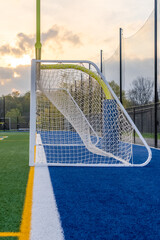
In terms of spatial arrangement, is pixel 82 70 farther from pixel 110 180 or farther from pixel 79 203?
pixel 79 203

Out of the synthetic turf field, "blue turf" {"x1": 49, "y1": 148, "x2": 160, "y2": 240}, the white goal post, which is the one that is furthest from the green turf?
the white goal post

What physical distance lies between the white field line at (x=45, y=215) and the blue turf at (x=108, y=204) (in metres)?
0.06

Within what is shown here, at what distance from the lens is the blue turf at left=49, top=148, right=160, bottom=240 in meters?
2.14

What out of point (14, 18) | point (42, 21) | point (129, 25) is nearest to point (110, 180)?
point (42, 21)

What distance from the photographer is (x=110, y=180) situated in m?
4.08

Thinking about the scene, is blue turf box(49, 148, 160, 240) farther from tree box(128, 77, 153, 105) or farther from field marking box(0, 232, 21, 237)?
tree box(128, 77, 153, 105)

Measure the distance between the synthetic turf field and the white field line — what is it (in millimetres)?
58

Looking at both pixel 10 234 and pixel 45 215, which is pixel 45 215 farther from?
pixel 10 234

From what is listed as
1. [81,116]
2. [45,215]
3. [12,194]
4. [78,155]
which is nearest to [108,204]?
[45,215]

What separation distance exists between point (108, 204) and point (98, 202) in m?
0.12

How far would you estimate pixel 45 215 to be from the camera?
8.22 ft

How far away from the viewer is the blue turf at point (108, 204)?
2.14 meters

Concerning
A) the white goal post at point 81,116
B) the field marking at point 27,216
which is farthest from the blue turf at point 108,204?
the white goal post at point 81,116

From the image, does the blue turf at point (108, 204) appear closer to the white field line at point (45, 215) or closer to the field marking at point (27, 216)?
the white field line at point (45, 215)
